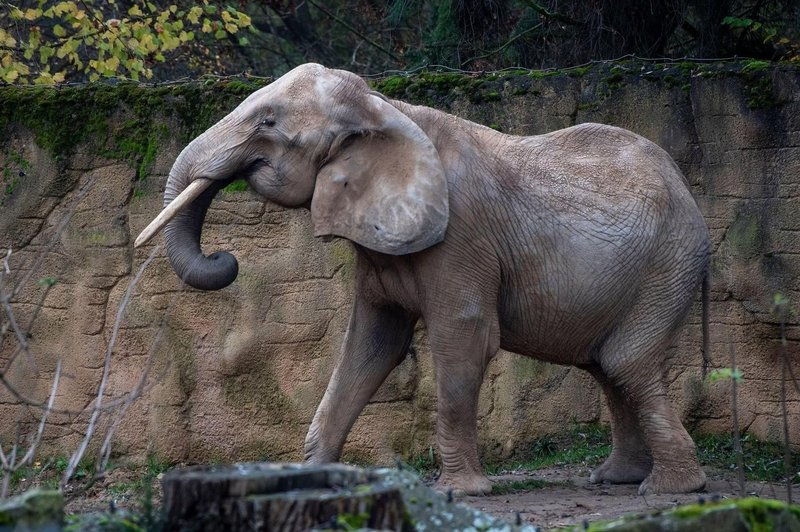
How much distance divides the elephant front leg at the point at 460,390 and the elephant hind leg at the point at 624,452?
3.25ft

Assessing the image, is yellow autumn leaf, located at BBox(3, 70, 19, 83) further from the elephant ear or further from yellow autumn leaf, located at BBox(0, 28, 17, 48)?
the elephant ear

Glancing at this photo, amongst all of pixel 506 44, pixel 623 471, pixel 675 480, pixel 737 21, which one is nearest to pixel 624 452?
pixel 623 471

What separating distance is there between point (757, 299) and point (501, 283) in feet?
7.21

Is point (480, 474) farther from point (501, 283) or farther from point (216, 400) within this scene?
point (216, 400)

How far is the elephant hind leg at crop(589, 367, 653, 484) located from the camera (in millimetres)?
7789

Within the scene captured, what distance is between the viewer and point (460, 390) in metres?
7.02

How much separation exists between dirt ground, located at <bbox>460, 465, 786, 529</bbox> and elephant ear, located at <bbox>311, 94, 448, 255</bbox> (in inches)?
56.4

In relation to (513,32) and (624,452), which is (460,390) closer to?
(624,452)

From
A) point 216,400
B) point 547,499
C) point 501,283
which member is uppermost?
point 501,283

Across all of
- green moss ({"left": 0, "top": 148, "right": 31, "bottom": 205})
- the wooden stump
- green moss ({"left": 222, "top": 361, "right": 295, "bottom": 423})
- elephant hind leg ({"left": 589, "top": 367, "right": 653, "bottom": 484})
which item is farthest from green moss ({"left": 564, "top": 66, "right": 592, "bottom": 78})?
the wooden stump

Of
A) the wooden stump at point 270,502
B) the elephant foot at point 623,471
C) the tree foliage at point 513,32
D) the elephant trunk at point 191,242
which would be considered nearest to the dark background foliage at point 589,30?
the tree foliage at point 513,32

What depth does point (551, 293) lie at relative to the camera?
730 centimetres

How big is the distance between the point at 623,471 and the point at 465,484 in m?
1.21

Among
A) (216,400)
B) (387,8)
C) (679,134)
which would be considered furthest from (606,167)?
(387,8)
